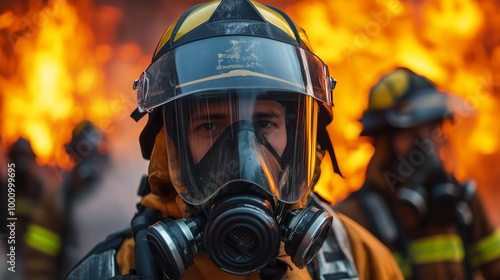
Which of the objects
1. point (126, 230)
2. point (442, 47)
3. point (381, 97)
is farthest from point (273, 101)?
point (442, 47)

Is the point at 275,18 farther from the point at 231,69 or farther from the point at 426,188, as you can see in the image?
the point at 426,188

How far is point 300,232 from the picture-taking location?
1714 millimetres

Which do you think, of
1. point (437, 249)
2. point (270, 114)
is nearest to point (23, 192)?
point (437, 249)

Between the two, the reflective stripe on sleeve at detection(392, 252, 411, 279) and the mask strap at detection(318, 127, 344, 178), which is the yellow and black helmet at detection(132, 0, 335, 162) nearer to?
the mask strap at detection(318, 127, 344, 178)

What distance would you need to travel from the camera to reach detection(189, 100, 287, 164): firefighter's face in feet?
5.90

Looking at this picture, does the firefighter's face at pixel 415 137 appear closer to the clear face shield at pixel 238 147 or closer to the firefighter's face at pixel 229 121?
the clear face shield at pixel 238 147

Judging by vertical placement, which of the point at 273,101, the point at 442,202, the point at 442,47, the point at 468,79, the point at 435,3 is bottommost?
the point at 442,202

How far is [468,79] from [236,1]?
5.73 metres

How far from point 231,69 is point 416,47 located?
19.2ft

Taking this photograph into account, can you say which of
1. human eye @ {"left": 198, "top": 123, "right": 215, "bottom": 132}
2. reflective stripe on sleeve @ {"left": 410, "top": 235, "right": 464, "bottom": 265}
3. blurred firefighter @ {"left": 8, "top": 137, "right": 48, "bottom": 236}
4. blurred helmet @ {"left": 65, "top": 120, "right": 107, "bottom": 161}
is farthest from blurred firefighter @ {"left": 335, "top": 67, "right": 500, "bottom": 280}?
blurred firefighter @ {"left": 8, "top": 137, "right": 48, "bottom": 236}

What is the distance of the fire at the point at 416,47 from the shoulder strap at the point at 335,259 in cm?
440

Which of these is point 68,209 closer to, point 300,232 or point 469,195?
point 469,195

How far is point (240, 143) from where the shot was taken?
1761 millimetres

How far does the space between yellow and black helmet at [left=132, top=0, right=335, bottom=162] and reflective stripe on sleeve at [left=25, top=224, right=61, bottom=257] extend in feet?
11.9
